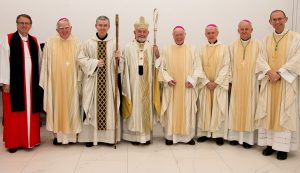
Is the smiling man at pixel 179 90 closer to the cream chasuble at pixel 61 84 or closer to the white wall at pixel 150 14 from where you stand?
the cream chasuble at pixel 61 84

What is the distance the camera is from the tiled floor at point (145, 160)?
3.91m

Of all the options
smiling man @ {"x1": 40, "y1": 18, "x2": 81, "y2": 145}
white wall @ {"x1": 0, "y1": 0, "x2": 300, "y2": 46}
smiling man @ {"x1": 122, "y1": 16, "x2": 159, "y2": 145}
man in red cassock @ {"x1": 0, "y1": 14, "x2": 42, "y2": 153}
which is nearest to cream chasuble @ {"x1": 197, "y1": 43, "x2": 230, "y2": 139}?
smiling man @ {"x1": 122, "y1": 16, "x2": 159, "y2": 145}

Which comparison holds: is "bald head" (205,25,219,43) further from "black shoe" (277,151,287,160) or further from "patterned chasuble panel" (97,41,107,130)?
"black shoe" (277,151,287,160)

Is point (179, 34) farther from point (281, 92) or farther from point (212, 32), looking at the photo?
point (281, 92)

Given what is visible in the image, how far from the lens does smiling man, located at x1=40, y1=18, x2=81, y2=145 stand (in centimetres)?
460

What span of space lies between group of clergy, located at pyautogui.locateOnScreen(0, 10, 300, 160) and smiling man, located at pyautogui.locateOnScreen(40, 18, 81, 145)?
14 millimetres

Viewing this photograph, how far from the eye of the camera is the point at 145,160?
4227mm

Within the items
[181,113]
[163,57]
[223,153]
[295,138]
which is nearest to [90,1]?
[163,57]

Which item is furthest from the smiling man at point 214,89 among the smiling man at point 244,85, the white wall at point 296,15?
the white wall at point 296,15

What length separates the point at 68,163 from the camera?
13.5ft

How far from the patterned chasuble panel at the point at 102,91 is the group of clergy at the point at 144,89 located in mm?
14

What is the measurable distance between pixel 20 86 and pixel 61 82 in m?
0.55

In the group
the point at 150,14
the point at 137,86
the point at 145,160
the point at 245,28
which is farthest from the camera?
the point at 150,14

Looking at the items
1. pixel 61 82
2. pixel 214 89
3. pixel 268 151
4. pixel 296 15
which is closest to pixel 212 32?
pixel 214 89
